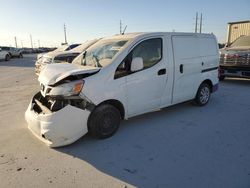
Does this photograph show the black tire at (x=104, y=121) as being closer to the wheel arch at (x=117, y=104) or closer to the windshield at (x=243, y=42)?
the wheel arch at (x=117, y=104)

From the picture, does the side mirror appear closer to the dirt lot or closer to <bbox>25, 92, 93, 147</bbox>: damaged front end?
<bbox>25, 92, 93, 147</bbox>: damaged front end

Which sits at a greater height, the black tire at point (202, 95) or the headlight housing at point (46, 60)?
the headlight housing at point (46, 60)

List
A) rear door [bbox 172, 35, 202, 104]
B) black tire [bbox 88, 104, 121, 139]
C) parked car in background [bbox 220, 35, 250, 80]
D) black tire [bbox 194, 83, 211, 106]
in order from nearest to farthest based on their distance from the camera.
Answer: black tire [bbox 88, 104, 121, 139] → rear door [bbox 172, 35, 202, 104] → black tire [bbox 194, 83, 211, 106] → parked car in background [bbox 220, 35, 250, 80]

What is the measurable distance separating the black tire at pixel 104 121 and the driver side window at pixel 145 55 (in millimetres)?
597

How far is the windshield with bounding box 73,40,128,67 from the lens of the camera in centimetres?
430

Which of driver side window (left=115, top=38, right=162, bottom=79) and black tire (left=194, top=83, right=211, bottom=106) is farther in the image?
black tire (left=194, top=83, right=211, bottom=106)

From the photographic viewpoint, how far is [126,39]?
14.8 ft

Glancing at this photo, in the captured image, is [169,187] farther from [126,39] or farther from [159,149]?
[126,39]

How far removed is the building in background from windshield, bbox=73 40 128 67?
12817mm

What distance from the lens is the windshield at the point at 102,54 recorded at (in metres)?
4.30

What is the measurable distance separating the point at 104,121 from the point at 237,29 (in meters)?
14.4

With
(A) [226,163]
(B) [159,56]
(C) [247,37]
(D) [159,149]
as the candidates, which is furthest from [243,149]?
(C) [247,37]

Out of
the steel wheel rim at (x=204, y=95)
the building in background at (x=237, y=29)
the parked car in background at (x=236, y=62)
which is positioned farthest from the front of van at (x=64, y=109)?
the building in background at (x=237, y=29)

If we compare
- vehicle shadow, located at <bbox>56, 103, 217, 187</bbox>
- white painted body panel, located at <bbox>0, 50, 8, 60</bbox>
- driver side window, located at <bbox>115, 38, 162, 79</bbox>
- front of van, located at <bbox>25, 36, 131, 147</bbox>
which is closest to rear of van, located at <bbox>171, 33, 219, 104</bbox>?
driver side window, located at <bbox>115, 38, 162, 79</bbox>
